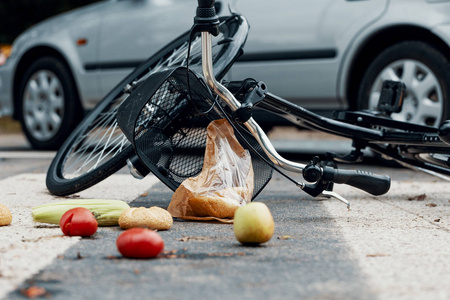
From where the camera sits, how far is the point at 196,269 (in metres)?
2.03

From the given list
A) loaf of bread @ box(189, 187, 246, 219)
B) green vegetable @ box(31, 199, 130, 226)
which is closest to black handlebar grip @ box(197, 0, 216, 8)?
loaf of bread @ box(189, 187, 246, 219)

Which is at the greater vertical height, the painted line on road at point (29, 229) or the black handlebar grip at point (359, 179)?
the black handlebar grip at point (359, 179)

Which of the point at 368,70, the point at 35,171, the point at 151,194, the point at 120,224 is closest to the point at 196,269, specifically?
the point at 120,224

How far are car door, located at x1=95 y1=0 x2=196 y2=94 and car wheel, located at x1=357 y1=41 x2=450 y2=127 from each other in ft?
5.10

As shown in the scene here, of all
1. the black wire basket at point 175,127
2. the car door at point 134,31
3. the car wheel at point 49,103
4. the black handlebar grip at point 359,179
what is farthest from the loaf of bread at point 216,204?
the car wheel at point 49,103

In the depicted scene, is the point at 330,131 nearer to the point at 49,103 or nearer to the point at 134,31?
the point at 134,31

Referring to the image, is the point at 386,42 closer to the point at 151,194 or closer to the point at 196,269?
the point at 151,194

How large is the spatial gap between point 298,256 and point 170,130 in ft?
3.72

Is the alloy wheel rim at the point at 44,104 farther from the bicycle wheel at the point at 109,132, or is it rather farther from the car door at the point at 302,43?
the bicycle wheel at the point at 109,132

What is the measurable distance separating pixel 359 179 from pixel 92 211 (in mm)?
1145

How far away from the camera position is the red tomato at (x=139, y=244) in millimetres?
2131

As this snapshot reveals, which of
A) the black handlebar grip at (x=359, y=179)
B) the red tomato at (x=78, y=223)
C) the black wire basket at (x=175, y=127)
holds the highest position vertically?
the black wire basket at (x=175, y=127)

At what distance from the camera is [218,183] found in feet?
9.72

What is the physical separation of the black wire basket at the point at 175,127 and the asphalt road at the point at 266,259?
278mm
